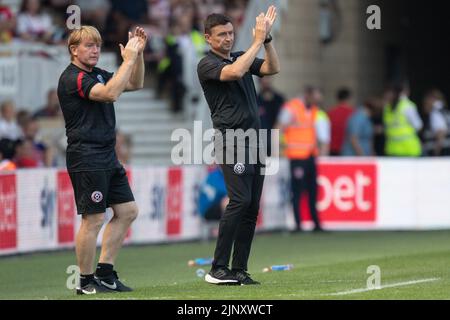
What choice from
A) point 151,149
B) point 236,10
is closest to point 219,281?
point 151,149

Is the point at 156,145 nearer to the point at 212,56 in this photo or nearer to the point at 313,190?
the point at 313,190

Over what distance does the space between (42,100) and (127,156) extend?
2.51m

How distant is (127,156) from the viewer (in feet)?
67.0

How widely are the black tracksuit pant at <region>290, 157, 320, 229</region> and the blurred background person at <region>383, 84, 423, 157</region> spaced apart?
2301 millimetres

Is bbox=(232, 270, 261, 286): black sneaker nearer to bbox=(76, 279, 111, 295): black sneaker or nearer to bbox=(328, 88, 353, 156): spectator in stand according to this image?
bbox=(76, 279, 111, 295): black sneaker

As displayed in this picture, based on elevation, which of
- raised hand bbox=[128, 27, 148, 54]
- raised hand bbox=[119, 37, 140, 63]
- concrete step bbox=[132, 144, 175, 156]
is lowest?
concrete step bbox=[132, 144, 175, 156]

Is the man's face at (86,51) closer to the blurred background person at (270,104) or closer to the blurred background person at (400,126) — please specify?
the blurred background person at (270,104)

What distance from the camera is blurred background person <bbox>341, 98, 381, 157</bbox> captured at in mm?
22828

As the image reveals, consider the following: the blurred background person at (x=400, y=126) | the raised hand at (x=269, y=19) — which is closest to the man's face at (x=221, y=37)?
the raised hand at (x=269, y=19)

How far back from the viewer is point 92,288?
35.9 feet

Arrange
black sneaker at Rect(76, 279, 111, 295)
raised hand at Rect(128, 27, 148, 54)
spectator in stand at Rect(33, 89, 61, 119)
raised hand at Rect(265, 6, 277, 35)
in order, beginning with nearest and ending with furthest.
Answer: raised hand at Rect(128, 27, 148, 54) → black sneaker at Rect(76, 279, 111, 295) → raised hand at Rect(265, 6, 277, 35) → spectator in stand at Rect(33, 89, 61, 119)

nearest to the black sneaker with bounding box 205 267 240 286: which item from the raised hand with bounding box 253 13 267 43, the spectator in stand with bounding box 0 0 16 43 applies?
the raised hand with bounding box 253 13 267 43

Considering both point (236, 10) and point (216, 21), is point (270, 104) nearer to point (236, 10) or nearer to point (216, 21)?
point (236, 10)
